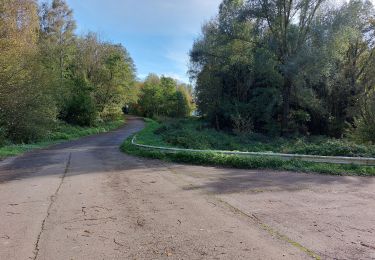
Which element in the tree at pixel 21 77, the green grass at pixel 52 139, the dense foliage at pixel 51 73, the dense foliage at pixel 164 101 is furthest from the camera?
the dense foliage at pixel 164 101

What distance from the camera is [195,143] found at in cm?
1808

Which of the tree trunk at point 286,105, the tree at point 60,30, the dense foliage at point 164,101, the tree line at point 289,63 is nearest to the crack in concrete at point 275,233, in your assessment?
the tree line at point 289,63

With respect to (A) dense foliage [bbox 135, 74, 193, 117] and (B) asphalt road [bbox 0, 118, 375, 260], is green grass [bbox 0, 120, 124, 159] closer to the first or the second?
(B) asphalt road [bbox 0, 118, 375, 260]

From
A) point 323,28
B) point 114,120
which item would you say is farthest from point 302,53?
point 114,120

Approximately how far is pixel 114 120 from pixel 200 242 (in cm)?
4802

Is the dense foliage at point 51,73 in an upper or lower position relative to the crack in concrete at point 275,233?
upper

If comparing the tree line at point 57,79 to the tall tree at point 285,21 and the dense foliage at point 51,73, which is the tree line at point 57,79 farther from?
the tall tree at point 285,21

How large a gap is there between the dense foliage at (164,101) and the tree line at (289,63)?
3144 cm

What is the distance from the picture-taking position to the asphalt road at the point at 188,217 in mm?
4355

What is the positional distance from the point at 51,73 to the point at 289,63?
725 inches

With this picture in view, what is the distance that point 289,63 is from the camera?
24.8 metres

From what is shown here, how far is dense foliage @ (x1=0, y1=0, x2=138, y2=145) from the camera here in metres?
20.8

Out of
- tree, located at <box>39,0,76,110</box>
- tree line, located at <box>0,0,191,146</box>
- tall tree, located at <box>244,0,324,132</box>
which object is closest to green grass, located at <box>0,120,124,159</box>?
tree line, located at <box>0,0,191,146</box>

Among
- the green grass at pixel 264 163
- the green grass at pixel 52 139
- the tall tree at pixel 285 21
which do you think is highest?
the tall tree at pixel 285 21
